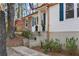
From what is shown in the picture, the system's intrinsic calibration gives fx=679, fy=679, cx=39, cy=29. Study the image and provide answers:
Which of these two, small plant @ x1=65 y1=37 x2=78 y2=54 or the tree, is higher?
the tree

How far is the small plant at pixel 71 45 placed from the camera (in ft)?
23.0

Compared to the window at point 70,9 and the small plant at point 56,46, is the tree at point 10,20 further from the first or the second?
the window at point 70,9

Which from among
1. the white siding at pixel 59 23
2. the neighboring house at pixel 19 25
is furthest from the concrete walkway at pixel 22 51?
the white siding at pixel 59 23

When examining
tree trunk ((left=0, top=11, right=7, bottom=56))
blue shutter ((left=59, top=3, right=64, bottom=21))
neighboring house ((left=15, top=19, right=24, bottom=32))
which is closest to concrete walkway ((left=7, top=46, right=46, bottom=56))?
tree trunk ((left=0, top=11, right=7, bottom=56))

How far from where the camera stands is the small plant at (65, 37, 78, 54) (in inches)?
275

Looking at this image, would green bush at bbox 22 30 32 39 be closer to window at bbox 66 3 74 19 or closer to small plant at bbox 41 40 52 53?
small plant at bbox 41 40 52 53

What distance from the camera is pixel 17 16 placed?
23.3ft

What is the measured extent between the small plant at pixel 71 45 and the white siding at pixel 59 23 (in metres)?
0.11

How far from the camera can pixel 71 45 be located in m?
7.00

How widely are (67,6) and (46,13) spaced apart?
0.78 ft

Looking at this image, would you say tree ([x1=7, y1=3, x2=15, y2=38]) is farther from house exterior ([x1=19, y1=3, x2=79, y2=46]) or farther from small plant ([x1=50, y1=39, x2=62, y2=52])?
small plant ([x1=50, y1=39, x2=62, y2=52])

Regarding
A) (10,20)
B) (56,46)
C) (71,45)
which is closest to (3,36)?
(10,20)

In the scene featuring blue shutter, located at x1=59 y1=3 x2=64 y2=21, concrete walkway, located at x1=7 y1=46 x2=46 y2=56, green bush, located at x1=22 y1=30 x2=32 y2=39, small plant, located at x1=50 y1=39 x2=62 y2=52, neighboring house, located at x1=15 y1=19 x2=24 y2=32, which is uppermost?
blue shutter, located at x1=59 y1=3 x2=64 y2=21

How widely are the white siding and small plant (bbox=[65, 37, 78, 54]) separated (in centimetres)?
11
